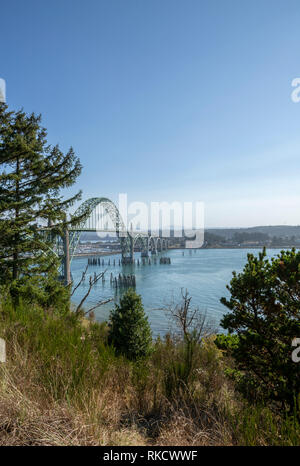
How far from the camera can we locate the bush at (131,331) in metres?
6.48

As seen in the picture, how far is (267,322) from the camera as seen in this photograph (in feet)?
9.60

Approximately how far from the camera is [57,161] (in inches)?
456

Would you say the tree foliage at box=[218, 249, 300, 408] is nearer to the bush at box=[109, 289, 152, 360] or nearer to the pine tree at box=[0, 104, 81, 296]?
the bush at box=[109, 289, 152, 360]

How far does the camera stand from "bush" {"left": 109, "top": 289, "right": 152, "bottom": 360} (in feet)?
21.3

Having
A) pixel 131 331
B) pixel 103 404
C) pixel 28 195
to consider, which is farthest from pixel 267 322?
pixel 28 195

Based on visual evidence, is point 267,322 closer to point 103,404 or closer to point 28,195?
point 103,404

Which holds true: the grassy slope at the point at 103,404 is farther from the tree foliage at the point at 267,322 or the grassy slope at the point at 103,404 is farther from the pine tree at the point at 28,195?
the pine tree at the point at 28,195

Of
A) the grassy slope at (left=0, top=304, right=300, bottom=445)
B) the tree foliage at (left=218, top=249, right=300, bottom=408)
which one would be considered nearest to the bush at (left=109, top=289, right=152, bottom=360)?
the grassy slope at (left=0, top=304, right=300, bottom=445)

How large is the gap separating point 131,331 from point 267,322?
444cm

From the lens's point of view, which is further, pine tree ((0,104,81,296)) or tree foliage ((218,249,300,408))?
pine tree ((0,104,81,296))

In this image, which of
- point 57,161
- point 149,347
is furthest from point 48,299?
point 57,161

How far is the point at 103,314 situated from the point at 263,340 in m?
26.9

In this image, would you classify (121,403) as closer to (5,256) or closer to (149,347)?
(149,347)

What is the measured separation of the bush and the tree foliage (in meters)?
3.92
